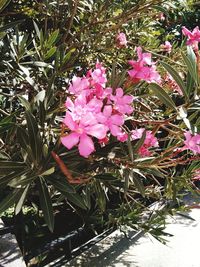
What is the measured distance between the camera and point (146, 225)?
2.54 m

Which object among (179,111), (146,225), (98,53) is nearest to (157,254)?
(146,225)

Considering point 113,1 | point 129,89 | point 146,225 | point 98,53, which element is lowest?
point 146,225

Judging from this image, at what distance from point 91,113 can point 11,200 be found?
16.2 inches

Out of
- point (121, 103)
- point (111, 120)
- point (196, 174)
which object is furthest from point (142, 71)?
point (196, 174)

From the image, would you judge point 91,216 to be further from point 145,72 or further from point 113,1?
point 145,72

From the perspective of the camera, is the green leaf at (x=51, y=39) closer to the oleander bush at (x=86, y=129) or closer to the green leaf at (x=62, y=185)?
the oleander bush at (x=86, y=129)

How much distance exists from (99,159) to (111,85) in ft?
0.88

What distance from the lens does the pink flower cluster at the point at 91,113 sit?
3.01 feet

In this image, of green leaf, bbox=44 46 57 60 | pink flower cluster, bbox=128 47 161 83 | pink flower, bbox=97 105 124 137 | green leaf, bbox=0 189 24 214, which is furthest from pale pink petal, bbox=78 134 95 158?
green leaf, bbox=44 46 57 60

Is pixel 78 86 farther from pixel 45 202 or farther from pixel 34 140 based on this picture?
pixel 45 202

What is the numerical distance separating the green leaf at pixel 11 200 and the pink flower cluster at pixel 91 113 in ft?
0.91

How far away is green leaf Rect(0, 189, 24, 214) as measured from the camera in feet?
3.81

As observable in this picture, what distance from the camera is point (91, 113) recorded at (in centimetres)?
95

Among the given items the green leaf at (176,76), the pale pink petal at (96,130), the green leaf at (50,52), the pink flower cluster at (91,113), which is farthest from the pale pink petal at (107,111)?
the green leaf at (50,52)
